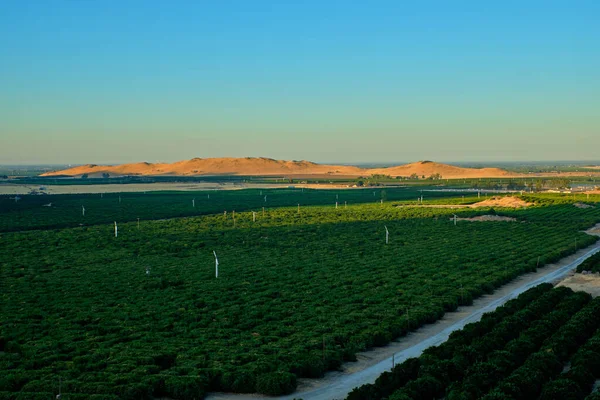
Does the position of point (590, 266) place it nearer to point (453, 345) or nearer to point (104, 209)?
point (453, 345)

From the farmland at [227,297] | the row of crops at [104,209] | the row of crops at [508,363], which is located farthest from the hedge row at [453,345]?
the row of crops at [104,209]

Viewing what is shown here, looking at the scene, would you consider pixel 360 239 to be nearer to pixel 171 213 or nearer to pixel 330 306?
pixel 330 306

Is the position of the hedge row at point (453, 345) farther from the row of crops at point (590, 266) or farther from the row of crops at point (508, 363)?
the row of crops at point (590, 266)

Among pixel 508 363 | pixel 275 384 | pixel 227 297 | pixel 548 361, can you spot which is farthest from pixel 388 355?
pixel 227 297

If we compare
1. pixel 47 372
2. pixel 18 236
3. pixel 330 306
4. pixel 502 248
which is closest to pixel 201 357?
pixel 47 372

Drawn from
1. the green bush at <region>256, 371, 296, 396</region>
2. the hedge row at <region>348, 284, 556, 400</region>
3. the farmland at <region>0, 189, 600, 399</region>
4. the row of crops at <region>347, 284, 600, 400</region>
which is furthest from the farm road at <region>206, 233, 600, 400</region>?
the row of crops at <region>347, 284, 600, 400</region>

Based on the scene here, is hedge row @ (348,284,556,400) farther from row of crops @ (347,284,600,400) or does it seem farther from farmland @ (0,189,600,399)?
farmland @ (0,189,600,399)
